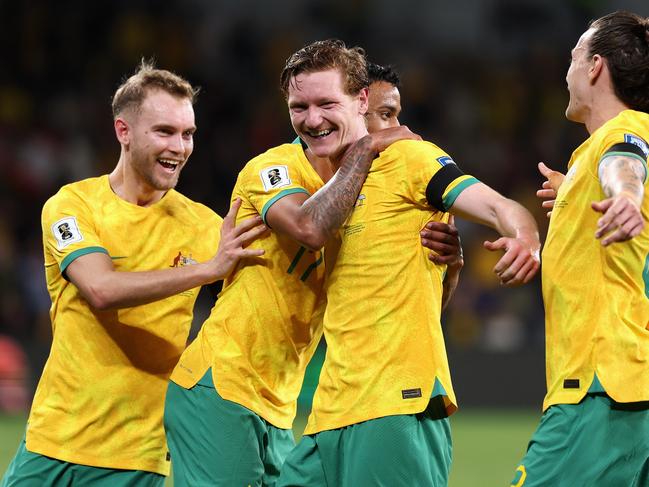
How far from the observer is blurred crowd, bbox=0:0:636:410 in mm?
14977

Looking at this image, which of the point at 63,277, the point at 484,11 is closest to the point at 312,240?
the point at 63,277

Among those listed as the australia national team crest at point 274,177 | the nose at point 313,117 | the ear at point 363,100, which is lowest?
the australia national team crest at point 274,177

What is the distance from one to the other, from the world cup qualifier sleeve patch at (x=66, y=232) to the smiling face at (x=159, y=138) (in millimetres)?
435

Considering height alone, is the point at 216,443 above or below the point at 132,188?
below

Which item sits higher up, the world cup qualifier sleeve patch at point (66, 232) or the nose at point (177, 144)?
the nose at point (177, 144)

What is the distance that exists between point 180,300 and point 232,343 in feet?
1.91

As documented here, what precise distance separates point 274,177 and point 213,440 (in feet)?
3.71

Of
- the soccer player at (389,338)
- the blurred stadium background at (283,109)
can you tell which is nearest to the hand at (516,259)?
the soccer player at (389,338)

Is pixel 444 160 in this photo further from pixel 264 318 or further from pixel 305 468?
pixel 305 468

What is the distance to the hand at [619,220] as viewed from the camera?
3309mm

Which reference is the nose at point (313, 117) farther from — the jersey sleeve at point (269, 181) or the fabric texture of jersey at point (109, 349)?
the fabric texture of jersey at point (109, 349)

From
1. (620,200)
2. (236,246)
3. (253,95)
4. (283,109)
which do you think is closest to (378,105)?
(236,246)

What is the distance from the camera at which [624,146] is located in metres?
3.74

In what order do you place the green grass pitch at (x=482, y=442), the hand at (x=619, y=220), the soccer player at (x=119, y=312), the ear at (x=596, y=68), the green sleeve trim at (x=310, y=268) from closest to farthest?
the hand at (x=619, y=220)
the ear at (x=596, y=68)
the green sleeve trim at (x=310, y=268)
the soccer player at (x=119, y=312)
the green grass pitch at (x=482, y=442)
